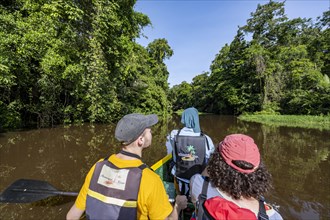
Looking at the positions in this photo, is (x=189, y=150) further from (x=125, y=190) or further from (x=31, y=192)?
(x=31, y=192)

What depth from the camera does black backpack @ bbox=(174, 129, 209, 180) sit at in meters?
2.40

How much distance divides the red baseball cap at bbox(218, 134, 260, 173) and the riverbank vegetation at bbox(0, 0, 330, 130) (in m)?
7.19

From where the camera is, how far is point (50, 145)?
691 cm

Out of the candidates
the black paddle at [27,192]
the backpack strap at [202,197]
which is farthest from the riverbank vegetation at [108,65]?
the backpack strap at [202,197]

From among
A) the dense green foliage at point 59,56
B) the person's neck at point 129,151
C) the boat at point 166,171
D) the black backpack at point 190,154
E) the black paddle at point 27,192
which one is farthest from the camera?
the dense green foliage at point 59,56

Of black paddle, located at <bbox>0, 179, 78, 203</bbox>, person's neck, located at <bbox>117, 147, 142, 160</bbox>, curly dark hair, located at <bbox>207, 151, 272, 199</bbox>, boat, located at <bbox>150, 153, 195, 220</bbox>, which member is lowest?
black paddle, located at <bbox>0, 179, 78, 203</bbox>

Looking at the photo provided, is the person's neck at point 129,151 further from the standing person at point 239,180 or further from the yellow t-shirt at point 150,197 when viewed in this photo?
the standing person at point 239,180

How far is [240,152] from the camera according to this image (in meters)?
1.03

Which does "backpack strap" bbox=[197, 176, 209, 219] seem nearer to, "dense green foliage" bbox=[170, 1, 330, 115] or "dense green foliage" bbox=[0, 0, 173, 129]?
"dense green foliage" bbox=[0, 0, 173, 129]

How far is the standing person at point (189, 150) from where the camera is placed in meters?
2.40

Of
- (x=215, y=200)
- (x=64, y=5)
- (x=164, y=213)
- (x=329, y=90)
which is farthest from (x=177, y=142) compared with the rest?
(x=329, y=90)

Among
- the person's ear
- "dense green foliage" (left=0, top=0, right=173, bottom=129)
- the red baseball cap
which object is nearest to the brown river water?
the red baseball cap

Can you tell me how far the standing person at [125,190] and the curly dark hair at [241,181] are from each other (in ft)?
1.15

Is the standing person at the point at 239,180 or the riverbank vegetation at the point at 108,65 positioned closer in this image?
the standing person at the point at 239,180
